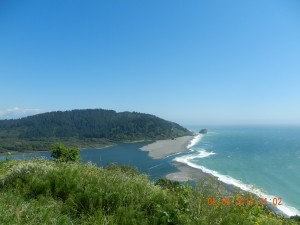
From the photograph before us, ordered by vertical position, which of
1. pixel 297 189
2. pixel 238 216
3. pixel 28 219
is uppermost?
pixel 28 219

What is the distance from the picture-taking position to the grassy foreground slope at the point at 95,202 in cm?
450

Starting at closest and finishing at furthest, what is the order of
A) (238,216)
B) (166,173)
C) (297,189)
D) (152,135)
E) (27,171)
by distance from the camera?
(238,216) < (27,171) < (297,189) < (166,173) < (152,135)

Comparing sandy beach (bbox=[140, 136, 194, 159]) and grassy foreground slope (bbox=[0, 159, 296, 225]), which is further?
sandy beach (bbox=[140, 136, 194, 159])

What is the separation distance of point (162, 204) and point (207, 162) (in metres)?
78.1

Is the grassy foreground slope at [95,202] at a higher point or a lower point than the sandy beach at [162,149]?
higher

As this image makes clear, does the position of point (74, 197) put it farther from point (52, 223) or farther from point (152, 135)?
point (152, 135)

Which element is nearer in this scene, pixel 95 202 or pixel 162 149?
pixel 95 202

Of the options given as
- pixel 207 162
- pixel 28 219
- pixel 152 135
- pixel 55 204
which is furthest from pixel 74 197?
pixel 152 135

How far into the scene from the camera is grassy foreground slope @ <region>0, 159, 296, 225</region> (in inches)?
177

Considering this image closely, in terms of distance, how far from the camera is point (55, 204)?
505cm

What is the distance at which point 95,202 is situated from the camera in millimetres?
5102

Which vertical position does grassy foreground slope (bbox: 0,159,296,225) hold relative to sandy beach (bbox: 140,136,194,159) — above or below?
above

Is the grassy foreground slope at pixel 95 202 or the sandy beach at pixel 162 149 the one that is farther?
the sandy beach at pixel 162 149

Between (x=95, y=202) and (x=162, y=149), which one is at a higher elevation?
(x=95, y=202)
